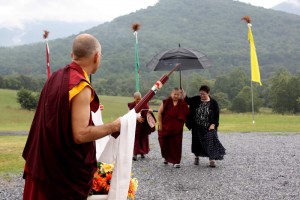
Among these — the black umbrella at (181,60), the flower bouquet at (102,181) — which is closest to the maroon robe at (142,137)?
the black umbrella at (181,60)

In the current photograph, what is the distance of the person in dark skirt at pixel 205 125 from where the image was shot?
10.2 meters

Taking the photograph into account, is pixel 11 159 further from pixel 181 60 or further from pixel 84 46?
pixel 84 46

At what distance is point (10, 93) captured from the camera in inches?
2451

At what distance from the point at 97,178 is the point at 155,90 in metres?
0.94

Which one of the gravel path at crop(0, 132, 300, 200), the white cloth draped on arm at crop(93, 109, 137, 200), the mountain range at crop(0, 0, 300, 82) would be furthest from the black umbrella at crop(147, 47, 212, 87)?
the mountain range at crop(0, 0, 300, 82)

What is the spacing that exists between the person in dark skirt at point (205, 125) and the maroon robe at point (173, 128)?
277mm

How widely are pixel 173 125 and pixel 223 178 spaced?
7.27 ft

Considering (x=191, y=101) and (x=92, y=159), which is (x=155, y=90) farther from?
(x=191, y=101)

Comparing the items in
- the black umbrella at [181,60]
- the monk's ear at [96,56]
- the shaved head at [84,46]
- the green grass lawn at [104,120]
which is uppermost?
the black umbrella at [181,60]

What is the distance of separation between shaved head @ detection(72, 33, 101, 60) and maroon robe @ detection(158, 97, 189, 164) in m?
7.58

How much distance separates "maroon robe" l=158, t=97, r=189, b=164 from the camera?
1043 cm

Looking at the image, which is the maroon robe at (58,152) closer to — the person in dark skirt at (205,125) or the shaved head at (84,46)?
the shaved head at (84,46)

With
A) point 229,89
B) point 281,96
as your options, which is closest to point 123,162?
point 281,96

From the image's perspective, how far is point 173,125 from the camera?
10516mm
